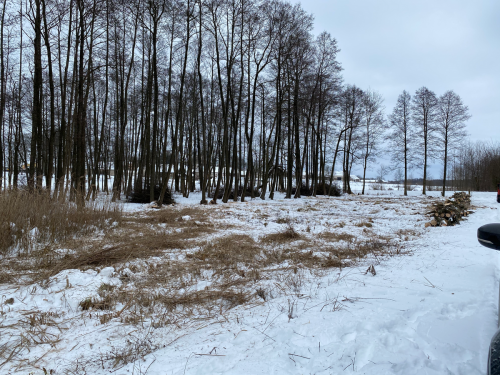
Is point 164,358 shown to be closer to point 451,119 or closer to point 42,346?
point 42,346

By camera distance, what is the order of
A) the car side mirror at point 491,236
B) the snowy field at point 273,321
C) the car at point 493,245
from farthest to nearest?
1. the snowy field at point 273,321
2. the car side mirror at point 491,236
3. the car at point 493,245

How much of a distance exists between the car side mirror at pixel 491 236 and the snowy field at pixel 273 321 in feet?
3.34

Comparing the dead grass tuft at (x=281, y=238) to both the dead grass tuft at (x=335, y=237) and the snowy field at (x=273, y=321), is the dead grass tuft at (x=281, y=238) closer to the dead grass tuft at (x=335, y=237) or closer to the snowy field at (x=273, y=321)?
the dead grass tuft at (x=335, y=237)

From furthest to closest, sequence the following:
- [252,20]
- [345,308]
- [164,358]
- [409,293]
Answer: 1. [252,20]
2. [409,293]
3. [345,308]
4. [164,358]

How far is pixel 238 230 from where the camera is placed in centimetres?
748

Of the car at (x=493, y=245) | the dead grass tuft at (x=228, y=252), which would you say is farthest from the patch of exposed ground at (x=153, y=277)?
the car at (x=493, y=245)

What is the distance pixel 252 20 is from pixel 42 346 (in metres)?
17.4

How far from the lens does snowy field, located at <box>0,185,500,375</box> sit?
1.86m

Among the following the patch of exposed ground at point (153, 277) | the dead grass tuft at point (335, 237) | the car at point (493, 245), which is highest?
the car at point (493, 245)

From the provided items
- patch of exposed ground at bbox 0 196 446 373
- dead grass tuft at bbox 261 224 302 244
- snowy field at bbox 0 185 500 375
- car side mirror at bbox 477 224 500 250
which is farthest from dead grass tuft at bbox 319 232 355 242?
car side mirror at bbox 477 224 500 250

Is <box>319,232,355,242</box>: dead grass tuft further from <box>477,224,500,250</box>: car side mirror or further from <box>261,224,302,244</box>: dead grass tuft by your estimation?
<box>477,224,500,250</box>: car side mirror

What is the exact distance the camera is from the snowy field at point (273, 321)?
1.86 metres

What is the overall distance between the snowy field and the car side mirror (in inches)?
40.1

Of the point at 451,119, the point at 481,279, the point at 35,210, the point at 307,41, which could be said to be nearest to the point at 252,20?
the point at 307,41
